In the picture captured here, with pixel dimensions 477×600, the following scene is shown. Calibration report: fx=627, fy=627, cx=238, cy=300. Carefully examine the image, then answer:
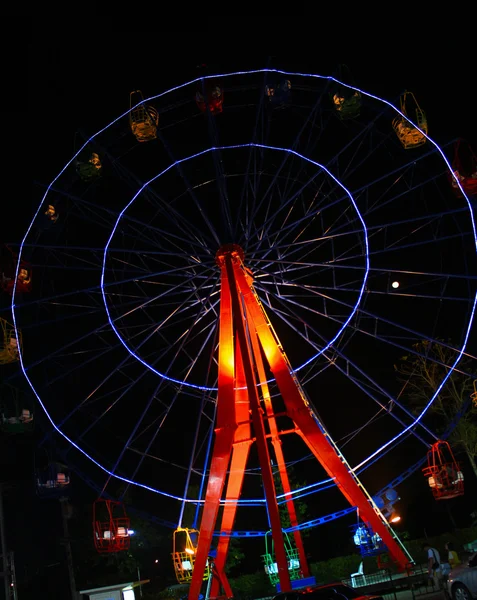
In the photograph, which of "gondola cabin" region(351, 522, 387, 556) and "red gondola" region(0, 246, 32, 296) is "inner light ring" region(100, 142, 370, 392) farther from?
"gondola cabin" region(351, 522, 387, 556)

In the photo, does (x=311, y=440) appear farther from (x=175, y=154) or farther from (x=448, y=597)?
(x=175, y=154)

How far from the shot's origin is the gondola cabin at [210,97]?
18.2 metres

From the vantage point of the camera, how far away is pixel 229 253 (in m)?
17.9

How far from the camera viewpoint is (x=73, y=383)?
20.3 metres

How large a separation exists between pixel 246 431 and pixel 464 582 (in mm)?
6652

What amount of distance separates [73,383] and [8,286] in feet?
12.8

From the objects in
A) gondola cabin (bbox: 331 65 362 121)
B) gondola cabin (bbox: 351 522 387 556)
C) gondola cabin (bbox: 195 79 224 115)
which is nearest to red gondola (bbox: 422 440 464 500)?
gondola cabin (bbox: 351 522 387 556)

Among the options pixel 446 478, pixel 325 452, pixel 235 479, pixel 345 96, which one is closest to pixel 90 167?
pixel 345 96

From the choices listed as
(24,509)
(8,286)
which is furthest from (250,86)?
(24,509)

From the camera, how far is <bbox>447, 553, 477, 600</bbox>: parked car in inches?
496

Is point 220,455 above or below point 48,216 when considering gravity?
below

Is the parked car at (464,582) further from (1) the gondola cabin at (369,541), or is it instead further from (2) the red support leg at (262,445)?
(2) the red support leg at (262,445)

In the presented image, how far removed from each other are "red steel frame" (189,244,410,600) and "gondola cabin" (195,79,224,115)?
13.5ft

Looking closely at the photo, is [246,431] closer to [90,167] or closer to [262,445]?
[262,445]
